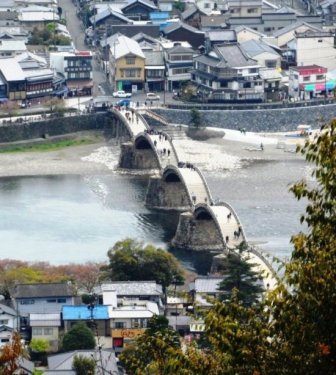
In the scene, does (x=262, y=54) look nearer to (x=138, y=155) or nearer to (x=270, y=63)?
(x=270, y=63)

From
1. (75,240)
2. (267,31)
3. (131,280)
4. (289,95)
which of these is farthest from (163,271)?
(267,31)

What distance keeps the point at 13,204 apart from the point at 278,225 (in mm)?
5561

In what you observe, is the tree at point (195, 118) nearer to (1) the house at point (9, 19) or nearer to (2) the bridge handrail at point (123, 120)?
(2) the bridge handrail at point (123, 120)

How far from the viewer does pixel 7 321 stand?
18156 mm

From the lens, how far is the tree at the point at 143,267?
20344mm

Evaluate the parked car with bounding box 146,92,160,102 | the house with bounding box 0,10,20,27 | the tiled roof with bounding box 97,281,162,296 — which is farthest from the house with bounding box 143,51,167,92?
the tiled roof with bounding box 97,281,162,296

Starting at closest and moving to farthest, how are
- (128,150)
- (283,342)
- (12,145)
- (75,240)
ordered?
1. (283,342)
2. (75,240)
3. (128,150)
4. (12,145)

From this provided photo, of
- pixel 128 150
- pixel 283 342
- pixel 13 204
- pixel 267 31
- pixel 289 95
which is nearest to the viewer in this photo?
pixel 283 342

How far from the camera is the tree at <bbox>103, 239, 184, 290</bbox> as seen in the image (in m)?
20.3

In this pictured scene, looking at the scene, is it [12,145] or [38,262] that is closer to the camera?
[38,262]

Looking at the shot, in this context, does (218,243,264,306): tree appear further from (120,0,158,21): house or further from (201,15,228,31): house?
(120,0,158,21): house

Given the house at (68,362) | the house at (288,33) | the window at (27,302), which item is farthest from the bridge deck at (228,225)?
the house at (288,33)

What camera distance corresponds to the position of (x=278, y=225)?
2523cm

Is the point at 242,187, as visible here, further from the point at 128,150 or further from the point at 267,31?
the point at 267,31
